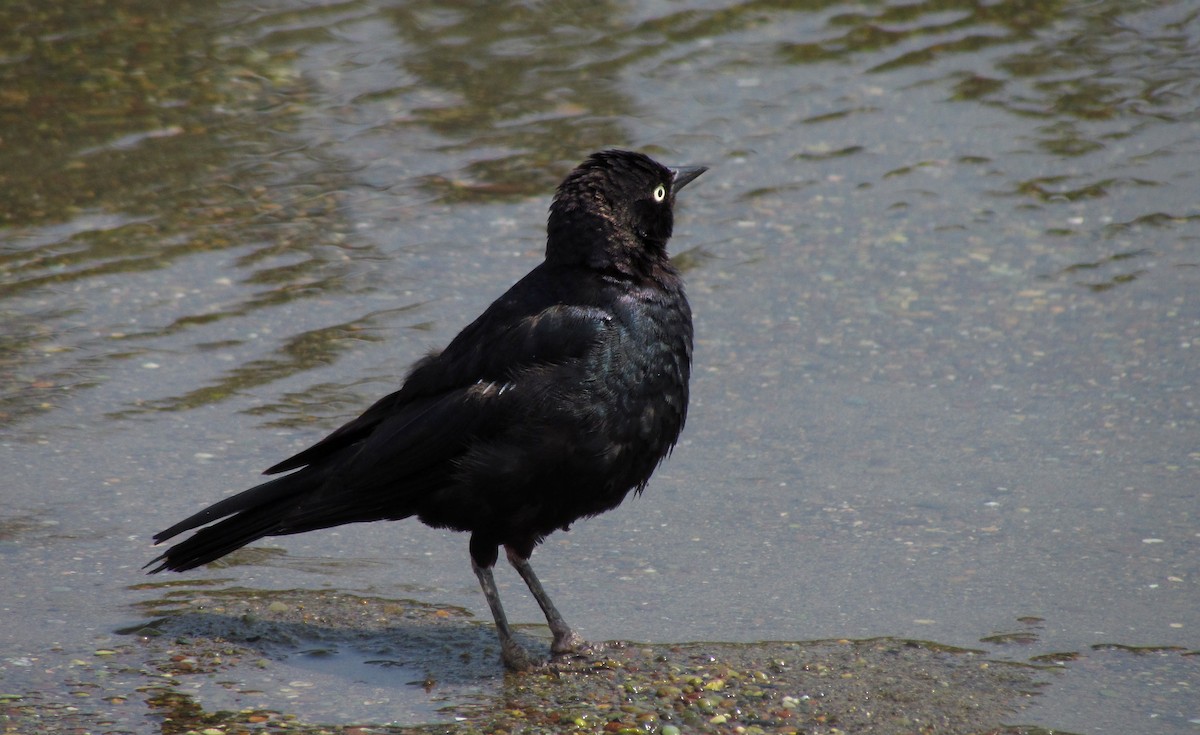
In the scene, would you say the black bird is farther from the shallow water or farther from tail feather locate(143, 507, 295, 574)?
the shallow water

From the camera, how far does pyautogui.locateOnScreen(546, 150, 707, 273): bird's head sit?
5375 mm

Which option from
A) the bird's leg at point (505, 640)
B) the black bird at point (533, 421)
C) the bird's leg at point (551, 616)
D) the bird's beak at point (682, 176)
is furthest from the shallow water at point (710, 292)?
the bird's beak at point (682, 176)

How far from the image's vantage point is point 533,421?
16.6 ft

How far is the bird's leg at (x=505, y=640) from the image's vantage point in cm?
514

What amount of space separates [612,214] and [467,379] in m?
0.79

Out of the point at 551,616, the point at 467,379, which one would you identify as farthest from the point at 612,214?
the point at 551,616

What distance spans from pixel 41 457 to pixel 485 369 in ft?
8.03

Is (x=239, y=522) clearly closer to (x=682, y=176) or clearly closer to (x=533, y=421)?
(x=533, y=421)

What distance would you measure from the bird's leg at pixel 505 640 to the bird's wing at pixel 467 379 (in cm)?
48

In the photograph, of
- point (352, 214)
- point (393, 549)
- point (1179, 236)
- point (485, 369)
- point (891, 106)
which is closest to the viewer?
point (485, 369)

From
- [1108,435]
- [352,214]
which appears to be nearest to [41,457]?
[352,214]

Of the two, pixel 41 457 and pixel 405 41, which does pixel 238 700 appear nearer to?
pixel 41 457

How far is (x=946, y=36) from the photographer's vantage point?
1114 cm

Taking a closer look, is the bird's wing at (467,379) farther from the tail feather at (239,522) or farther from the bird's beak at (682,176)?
the bird's beak at (682,176)
